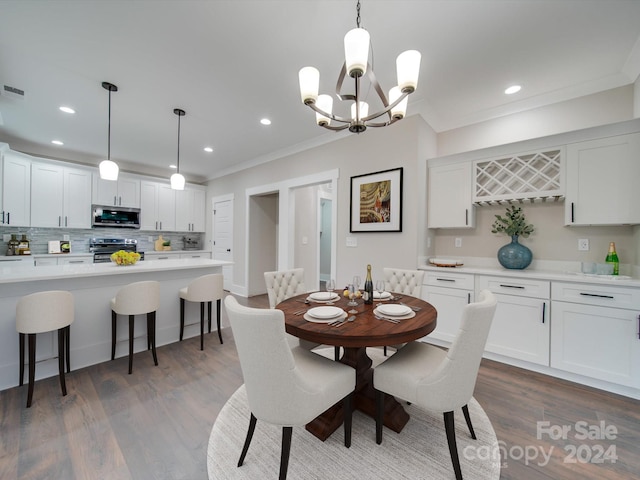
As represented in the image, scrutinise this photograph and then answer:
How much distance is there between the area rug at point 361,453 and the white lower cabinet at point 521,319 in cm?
106

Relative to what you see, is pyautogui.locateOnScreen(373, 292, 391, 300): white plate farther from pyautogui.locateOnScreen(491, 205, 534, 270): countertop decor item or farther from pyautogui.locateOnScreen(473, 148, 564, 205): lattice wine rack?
pyautogui.locateOnScreen(473, 148, 564, 205): lattice wine rack

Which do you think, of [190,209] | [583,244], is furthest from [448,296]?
[190,209]

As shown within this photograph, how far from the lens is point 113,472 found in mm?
1350

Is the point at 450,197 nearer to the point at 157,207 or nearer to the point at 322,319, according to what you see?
the point at 322,319

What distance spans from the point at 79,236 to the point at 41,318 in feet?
12.9

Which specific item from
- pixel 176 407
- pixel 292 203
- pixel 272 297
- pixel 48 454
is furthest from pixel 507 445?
pixel 292 203

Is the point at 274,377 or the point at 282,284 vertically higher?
the point at 282,284

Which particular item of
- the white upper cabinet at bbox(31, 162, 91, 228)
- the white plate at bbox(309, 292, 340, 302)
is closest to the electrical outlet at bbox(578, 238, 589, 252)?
→ the white plate at bbox(309, 292, 340, 302)

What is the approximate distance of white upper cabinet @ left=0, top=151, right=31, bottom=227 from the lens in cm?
379

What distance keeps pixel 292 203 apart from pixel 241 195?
1.48 m

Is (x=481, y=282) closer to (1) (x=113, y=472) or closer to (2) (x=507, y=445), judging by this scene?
(2) (x=507, y=445)

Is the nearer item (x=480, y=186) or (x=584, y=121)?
(x=584, y=121)

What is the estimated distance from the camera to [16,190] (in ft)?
13.0

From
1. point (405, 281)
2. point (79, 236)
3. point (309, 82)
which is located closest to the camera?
point (309, 82)
